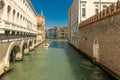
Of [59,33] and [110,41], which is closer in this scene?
[110,41]

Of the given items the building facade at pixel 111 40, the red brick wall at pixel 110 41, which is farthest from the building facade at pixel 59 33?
the building facade at pixel 111 40

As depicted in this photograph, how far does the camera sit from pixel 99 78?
492 inches

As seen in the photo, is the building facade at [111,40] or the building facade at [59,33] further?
the building facade at [59,33]

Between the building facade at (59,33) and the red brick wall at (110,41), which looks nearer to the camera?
the red brick wall at (110,41)

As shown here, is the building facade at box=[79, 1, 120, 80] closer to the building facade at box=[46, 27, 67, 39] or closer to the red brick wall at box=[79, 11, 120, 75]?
the red brick wall at box=[79, 11, 120, 75]

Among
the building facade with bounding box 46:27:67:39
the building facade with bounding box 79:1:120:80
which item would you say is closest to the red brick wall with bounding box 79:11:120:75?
the building facade with bounding box 79:1:120:80

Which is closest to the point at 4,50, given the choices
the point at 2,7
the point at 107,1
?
the point at 2,7

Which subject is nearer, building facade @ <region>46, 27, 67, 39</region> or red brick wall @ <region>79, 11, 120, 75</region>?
red brick wall @ <region>79, 11, 120, 75</region>

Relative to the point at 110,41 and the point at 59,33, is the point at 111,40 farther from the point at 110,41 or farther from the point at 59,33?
the point at 59,33

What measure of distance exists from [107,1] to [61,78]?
24.4m

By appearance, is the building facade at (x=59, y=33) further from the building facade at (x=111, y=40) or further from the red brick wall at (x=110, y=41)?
the building facade at (x=111, y=40)

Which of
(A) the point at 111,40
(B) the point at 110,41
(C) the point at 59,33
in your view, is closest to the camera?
(A) the point at 111,40

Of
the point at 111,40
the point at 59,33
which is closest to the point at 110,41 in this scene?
the point at 111,40

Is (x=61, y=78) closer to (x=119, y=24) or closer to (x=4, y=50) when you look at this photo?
(x=4, y=50)
